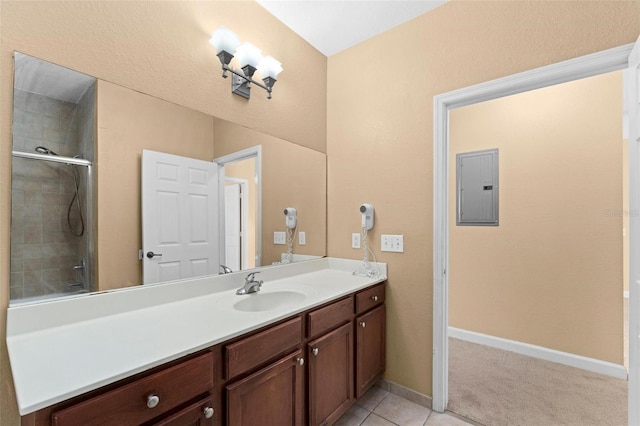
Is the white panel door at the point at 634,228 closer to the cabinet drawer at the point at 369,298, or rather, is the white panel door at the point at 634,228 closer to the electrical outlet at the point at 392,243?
the electrical outlet at the point at 392,243

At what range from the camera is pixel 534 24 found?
1.54 metres

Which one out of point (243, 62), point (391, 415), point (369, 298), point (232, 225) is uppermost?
point (243, 62)

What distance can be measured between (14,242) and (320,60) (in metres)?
2.28

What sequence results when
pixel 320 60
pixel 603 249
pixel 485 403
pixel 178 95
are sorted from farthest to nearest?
pixel 320 60
pixel 603 249
pixel 485 403
pixel 178 95

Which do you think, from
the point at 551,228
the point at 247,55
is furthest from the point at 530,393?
the point at 247,55

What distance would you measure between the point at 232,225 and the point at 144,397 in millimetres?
1042

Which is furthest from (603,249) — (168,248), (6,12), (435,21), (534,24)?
(6,12)

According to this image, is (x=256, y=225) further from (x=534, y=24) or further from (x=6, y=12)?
(x=534, y=24)

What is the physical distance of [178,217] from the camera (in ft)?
4.76

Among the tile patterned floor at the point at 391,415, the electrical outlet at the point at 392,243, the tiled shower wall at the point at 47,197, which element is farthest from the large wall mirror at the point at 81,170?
the tile patterned floor at the point at 391,415

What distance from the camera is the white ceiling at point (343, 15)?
1860mm

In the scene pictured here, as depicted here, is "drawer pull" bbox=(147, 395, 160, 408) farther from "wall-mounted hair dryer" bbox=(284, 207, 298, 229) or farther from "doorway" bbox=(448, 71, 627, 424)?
"doorway" bbox=(448, 71, 627, 424)

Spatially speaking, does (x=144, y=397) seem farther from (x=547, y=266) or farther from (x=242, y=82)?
(x=547, y=266)

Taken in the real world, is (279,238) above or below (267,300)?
above
